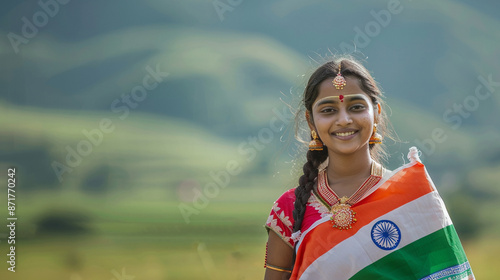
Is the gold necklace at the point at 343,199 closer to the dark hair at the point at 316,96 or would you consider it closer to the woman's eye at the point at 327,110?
the dark hair at the point at 316,96

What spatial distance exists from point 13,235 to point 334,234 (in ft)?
14.3

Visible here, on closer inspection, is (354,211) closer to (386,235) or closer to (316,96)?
(386,235)

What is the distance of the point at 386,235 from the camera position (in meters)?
2.49

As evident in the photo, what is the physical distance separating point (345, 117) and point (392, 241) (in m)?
0.63

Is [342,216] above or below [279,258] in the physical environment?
above

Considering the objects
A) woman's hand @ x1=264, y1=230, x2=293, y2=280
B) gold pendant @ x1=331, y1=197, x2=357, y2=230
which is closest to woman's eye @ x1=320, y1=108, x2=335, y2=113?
gold pendant @ x1=331, y1=197, x2=357, y2=230

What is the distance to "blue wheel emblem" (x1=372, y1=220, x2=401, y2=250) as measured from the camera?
247 centimetres

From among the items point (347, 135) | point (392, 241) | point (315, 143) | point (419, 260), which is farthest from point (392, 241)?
point (315, 143)

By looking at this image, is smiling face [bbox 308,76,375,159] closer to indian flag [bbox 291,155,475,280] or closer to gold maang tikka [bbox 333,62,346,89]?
gold maang tikka [bbox 333,62,346,89]

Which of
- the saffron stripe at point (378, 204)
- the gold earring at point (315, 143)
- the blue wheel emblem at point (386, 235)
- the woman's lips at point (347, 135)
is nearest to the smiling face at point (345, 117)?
the woman's lips at point (347, 135)

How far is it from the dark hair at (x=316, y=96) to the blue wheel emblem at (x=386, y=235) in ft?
1.28

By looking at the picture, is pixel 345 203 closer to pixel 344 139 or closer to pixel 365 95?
pixel 344 139

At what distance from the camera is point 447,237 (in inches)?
98.0

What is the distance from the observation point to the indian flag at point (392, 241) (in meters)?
2.44
